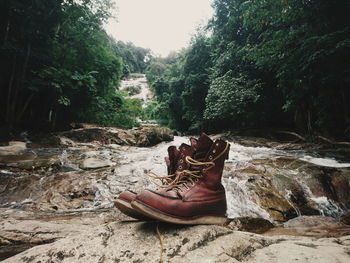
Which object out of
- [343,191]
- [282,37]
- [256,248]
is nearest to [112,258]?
[256,248]

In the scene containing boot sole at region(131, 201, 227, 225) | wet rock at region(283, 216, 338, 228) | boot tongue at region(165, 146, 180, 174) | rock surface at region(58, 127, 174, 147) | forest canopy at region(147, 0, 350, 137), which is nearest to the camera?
boot sole at region(131, 201, 227, 225)

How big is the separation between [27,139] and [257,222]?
1062cm

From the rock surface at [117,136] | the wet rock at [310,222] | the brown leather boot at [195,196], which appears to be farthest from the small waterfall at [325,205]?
the rock surface at [117,136]

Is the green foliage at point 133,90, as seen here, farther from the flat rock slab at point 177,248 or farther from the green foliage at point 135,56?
the flat rock slab at point 177,248

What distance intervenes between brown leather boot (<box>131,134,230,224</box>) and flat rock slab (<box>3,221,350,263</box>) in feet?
0.30

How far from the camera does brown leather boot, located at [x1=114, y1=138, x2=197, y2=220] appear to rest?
3.95 ft

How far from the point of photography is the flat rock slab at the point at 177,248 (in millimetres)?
939

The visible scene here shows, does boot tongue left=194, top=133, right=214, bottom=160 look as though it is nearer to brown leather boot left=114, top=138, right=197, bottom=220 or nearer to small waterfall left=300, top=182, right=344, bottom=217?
brown leather boot left=114, top=138, right=197, bottom=220

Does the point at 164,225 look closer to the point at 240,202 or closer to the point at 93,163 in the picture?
the point at 240,202

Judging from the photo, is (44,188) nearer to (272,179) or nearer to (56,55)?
(272,179)

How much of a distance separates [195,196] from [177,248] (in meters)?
0.32

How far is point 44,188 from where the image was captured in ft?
11.4

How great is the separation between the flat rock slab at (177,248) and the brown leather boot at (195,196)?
3.6 inches

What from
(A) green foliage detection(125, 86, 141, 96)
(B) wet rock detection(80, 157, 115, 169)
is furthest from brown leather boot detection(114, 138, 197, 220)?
(A) green foliage detection(125, 86, 141, 96)
